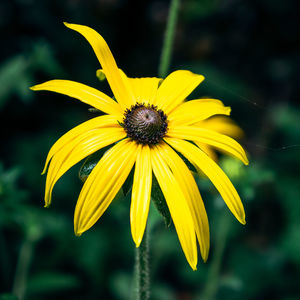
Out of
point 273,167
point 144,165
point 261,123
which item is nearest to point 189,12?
point 261,123

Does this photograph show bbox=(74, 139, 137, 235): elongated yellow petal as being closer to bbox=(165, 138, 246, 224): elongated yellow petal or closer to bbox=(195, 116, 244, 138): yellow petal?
bbox=(165, 138, 246, 224): elongated yellow petal

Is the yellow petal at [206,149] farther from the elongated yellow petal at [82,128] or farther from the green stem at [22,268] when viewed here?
the green stem at [22,268]

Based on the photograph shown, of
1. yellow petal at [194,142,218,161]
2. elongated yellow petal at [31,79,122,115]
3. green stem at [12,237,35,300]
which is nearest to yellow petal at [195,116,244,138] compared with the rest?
Answer: yellow petal at [194,142,218,161]

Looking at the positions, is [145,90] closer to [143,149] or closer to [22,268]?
[143,149]

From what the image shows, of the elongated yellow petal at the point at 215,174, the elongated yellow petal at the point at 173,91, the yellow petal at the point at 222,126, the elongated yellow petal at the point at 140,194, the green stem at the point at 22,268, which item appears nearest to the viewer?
the elongated yellow petal at the point at 140,194

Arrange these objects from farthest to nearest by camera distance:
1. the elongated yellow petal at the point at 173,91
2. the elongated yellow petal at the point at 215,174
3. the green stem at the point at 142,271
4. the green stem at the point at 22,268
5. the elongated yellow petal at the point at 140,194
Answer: the green stem at the point at 22,268 < the elongated yellow petal at the point at 173,91 < the green stem at the point at 142,271 < the elongated yellow petal at the point at 215,174 < the elongated yellow petal at the point at 140,194

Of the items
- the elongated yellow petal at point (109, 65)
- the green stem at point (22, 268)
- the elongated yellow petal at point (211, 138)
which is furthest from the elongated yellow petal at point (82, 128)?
the green stem at point (22, 268)
